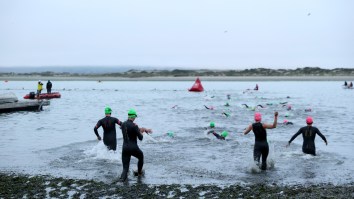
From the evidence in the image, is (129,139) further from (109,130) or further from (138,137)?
(109,130)

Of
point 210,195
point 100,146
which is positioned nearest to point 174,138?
point 100,146

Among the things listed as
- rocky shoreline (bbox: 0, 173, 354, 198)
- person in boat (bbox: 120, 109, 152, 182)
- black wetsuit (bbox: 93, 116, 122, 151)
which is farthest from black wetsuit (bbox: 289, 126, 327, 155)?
black wetsuit (bbox: 93, 116, 122, 151)

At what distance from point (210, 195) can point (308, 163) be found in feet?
17.9

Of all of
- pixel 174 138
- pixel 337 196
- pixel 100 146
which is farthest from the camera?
pixel 174 138

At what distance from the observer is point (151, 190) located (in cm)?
1095

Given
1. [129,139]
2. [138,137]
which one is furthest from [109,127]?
[138,137]

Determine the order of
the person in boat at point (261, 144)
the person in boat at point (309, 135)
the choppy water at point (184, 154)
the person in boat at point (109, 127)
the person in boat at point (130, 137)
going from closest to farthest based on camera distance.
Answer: the person in boat at point (130, 137), the choppy water at point (184, 154), the person in boat at point (261, 144), the person in boat at point (109, 127), the person in boat at point (309, 135)

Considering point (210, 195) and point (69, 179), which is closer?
point (210, 195)

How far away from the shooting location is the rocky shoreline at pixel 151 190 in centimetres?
1038

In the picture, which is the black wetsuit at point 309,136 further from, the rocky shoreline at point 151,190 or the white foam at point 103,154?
the white foam at point 103,154

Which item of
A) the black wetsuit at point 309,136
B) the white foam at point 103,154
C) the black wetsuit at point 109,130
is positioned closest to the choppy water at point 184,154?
A: the white foam at point 103,154

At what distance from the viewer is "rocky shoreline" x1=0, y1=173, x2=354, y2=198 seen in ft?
34.1

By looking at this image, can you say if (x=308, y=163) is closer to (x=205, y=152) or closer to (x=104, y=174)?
(x=205, y=152)

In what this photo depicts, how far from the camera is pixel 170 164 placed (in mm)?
14711
